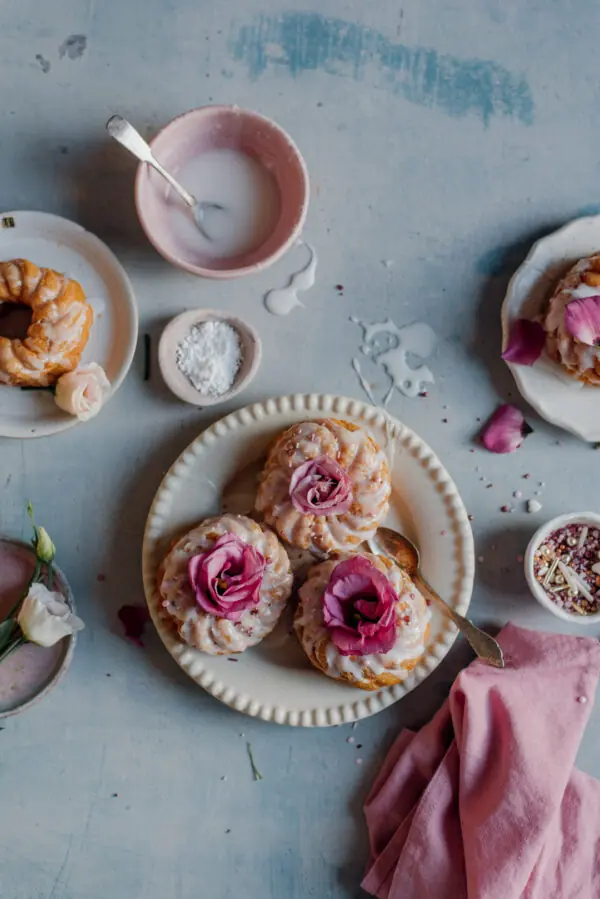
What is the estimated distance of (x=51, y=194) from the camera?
49.0 inches

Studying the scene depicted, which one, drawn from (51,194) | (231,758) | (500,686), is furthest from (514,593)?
(51,194)

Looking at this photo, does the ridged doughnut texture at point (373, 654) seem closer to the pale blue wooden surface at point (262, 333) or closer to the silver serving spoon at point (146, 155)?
the pale blue wooden surface at point (262, 333)

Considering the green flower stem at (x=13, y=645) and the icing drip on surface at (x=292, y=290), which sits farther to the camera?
the icing drip on surface at (x=292, y=290)

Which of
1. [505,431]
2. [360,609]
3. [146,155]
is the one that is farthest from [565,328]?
[146,155]

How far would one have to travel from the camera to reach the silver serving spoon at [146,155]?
1055 mm

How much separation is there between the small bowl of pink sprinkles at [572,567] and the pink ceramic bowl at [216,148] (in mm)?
582

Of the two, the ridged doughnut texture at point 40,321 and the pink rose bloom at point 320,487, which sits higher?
the ridged doughnut texture at point 40,321

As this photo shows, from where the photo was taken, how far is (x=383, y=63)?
50.3 inches

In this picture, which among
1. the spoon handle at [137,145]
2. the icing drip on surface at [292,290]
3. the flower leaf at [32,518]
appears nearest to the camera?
the spoon handle at [137,145]

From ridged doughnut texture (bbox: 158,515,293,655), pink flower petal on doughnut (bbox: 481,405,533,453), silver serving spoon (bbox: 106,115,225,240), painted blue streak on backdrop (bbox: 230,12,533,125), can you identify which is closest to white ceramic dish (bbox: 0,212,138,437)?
silver serving spoon (bbox: 106,115,225,240)

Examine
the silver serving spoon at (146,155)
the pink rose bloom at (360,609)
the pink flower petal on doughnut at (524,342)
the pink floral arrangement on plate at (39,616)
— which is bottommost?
the pink floral arrangement on plate at (39,616)

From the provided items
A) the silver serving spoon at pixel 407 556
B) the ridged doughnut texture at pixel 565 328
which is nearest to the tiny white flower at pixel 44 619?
the silver serving spoon at pixel 407 556

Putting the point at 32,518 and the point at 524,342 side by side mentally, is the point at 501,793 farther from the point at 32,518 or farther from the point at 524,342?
the point at 32,518

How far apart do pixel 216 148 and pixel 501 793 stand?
1.02 metres
